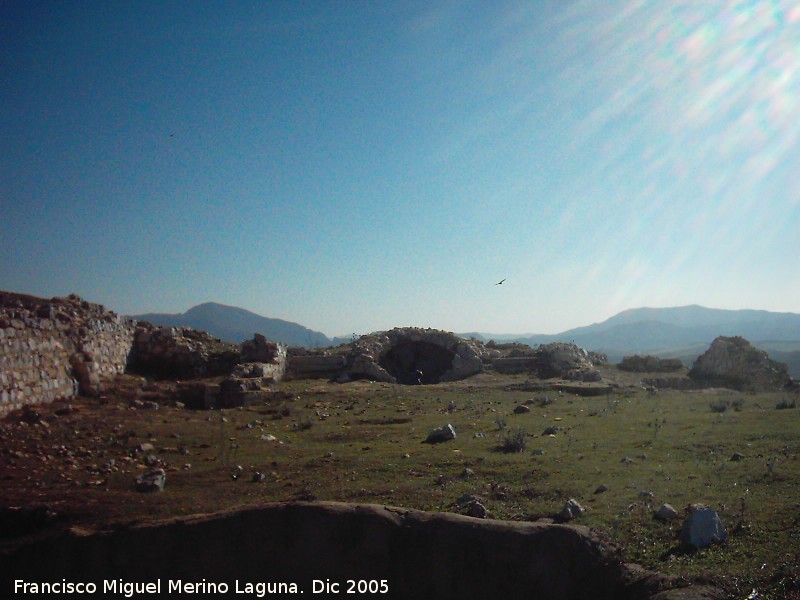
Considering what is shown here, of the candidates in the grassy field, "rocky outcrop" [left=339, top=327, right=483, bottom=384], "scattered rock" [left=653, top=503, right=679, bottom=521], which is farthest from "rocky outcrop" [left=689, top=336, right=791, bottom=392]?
"scattered rock" [left=653, top=503, right=679, bottom=521]

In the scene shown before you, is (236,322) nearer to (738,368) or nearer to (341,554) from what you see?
(738,368)

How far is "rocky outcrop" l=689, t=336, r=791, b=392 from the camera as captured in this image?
25.0 meters

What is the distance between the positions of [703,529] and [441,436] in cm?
668

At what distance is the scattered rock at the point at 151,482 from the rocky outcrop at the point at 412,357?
55.5 feet

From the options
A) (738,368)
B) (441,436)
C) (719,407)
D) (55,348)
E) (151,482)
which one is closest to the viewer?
(151,482)

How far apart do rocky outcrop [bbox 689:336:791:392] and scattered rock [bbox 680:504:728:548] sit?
68.3 ft

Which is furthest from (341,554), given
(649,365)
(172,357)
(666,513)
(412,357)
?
(649,365)

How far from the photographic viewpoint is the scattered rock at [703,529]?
21.1 ft

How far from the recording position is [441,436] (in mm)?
12680

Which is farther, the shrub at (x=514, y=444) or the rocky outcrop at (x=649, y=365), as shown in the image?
the rocky outcrop at (x=649, y=365)

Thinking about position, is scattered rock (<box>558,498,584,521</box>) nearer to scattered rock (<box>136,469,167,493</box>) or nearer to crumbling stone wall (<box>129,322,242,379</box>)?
scattered rock (<box>136,469,167,493</box>)

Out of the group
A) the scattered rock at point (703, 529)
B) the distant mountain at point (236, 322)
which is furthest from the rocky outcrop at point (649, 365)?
the distant mountain at point (236, 322)

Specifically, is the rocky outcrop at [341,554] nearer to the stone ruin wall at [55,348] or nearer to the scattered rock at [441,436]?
the scattered rock at [441,436]

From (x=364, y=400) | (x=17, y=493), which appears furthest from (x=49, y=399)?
(x=364, y=400)
